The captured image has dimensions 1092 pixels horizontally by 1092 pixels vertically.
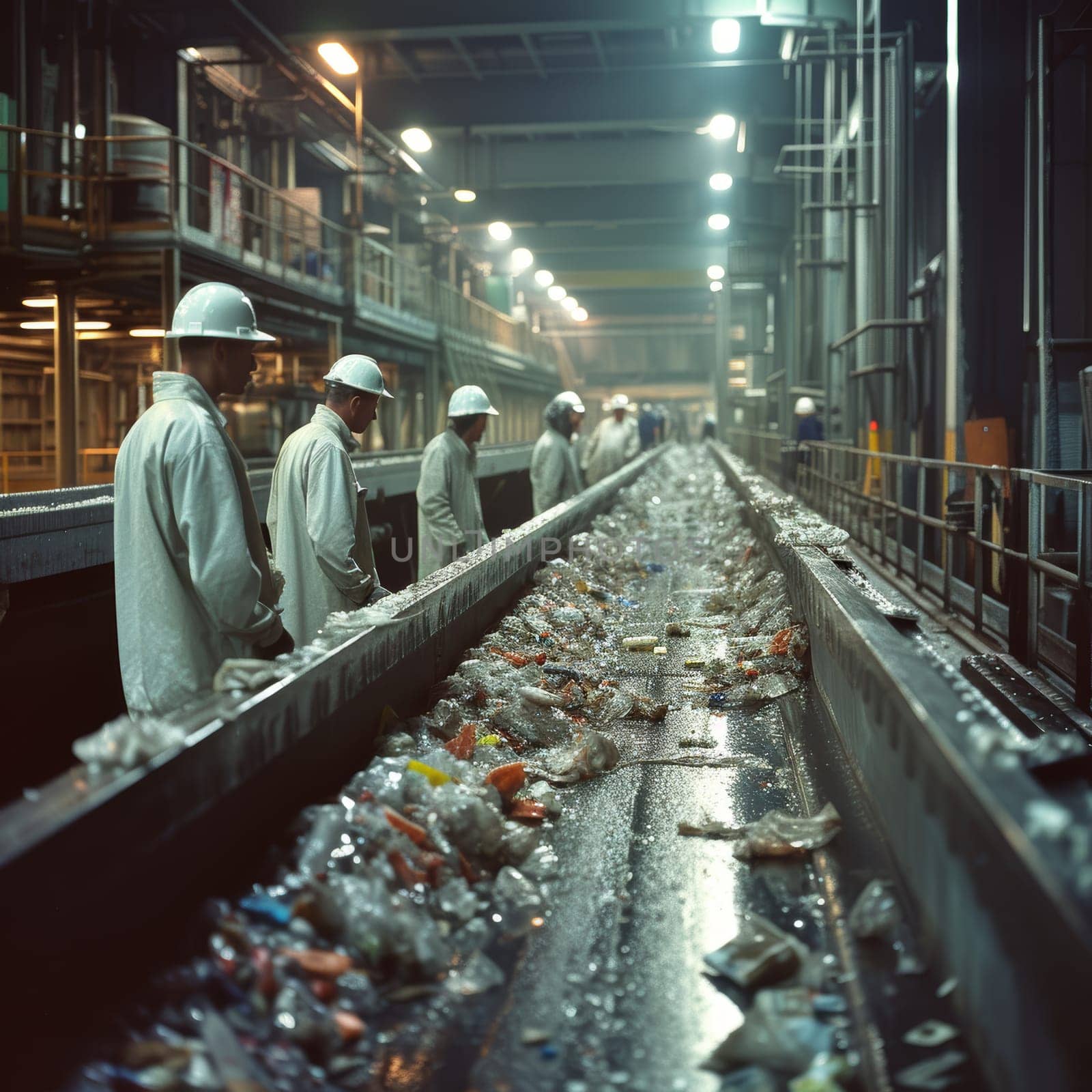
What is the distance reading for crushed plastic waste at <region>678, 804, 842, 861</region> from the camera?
107 inches

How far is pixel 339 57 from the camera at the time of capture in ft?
50.2

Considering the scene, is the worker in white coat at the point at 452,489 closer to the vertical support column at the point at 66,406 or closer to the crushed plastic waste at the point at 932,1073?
the crushed plastic waste at the point at 932,1073

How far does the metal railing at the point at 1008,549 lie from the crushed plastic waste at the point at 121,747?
3675 mm

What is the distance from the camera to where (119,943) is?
192cm

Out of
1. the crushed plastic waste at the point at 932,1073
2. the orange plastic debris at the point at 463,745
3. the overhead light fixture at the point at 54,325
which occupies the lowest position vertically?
the crushed plastic waste at the point at 932,1073

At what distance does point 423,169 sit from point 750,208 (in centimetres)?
670

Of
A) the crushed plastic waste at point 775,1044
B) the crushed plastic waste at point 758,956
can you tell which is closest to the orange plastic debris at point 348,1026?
the crushed plastic waste at point 775,1044

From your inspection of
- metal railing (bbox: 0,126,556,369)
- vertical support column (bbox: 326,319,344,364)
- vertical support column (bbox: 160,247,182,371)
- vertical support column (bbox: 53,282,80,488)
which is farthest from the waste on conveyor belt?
vertical support column (bbox: 326,319,344,364)

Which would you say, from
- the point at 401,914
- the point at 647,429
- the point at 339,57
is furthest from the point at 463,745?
the point at 647,429

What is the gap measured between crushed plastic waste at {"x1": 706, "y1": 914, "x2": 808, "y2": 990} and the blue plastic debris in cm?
76

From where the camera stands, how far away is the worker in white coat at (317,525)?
175 inches

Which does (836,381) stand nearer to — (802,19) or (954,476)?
(802,19)

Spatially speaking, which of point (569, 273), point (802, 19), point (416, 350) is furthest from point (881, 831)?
point (569, 273)

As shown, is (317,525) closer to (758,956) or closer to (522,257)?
(758,956)
